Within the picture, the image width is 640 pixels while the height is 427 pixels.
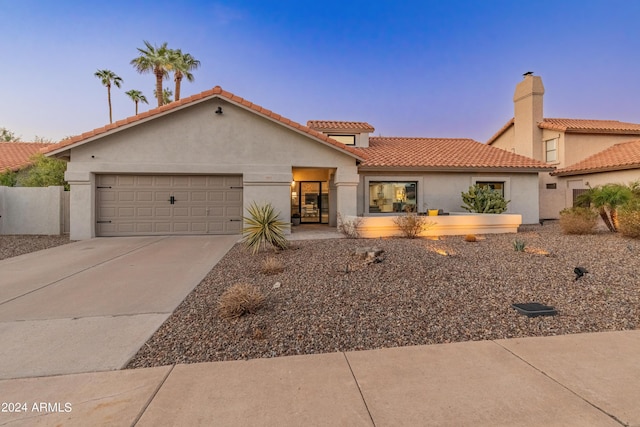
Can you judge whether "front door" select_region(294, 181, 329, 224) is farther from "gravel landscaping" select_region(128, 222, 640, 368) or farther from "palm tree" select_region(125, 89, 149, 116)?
"palm tree" select_region(125, 89, 149, 116)

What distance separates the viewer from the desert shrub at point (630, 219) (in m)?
9.12

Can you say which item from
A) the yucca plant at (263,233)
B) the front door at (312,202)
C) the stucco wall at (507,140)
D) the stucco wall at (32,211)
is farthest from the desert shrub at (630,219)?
the stucco wall at (32,211)

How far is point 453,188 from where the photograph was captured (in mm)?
15633

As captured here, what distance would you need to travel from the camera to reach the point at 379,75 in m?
25.4

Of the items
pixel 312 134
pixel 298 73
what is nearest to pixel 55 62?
pixel 298 73

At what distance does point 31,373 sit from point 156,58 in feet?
106

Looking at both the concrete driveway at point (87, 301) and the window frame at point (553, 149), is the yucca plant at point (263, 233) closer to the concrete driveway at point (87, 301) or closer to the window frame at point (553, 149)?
the concrete driveway at point (87, 301)

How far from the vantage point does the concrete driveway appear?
10.8 feet

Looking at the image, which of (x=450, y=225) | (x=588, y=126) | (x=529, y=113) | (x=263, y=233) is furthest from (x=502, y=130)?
(x=263, y=233)

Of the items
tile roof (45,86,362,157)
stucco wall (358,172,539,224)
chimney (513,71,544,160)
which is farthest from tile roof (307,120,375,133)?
chimney (513,71,544,160)

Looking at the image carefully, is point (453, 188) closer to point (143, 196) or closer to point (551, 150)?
point (551, 150)

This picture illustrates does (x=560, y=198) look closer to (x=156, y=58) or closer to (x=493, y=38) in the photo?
(x=493, y=38)

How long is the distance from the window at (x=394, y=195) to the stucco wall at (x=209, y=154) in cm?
330

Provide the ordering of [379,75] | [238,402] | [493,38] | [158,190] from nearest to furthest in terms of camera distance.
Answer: [238,402] → [158,190] → [493,38] → [379,75]
